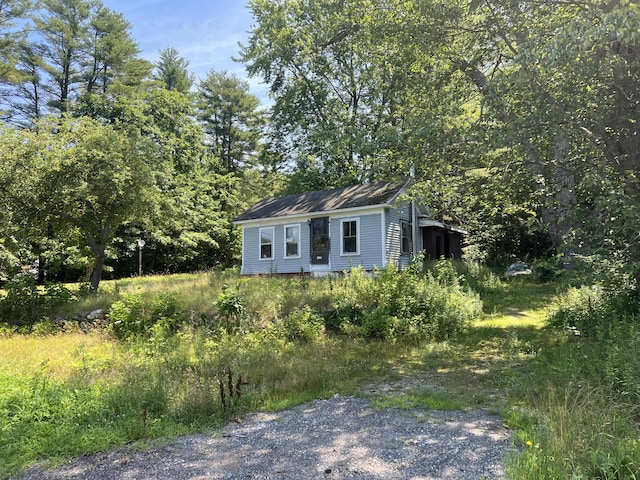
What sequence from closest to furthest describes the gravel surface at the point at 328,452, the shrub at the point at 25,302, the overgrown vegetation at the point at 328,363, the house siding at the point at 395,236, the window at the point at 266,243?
the gravel surface at the point at 328,452 < the overgrown vegetation at the point at 328,363 < the shrub at the point at 25,302 < the house siding at the point at 395,236 < the window at the point at 266,243

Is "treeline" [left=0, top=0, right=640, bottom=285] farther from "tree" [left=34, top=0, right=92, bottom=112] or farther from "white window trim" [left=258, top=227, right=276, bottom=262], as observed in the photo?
"white window trim" [left=258, top=227, right=276, bottom=262]

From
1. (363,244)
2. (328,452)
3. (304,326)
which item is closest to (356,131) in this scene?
(363,244)

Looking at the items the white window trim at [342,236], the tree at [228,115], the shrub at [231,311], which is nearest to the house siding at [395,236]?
the white window trim at [342,236]

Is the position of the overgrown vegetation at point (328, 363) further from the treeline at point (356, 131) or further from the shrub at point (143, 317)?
the treeline at point (356, 131)

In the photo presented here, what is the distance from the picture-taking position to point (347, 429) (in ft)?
12.9

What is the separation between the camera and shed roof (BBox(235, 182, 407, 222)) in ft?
51.5

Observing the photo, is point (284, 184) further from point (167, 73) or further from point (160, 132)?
point (167, 73)

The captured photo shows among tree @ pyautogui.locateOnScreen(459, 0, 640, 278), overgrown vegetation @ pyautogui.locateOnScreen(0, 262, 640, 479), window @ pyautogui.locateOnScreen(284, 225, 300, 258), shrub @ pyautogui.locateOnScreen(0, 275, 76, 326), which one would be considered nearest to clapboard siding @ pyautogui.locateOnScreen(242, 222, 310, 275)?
window @ pyautogui.locateOnScreen(284, 225, 300, 258)

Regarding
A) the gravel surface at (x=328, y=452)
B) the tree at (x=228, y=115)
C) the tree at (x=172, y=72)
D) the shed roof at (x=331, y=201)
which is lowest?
the gravel surface at (x=328, y=452)

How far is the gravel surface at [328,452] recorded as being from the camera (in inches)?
121

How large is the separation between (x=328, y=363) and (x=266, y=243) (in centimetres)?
1205

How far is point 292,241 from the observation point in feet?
57.3

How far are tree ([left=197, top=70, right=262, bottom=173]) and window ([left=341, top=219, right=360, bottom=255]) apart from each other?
20.6 m

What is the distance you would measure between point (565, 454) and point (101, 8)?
115 ft
